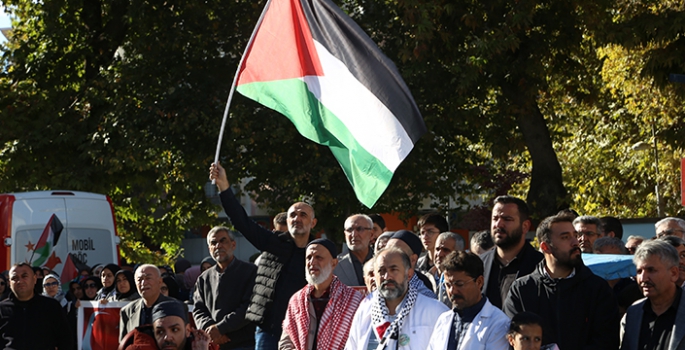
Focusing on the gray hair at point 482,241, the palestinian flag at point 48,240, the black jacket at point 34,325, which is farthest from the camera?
the palestinian flag at point 48,240

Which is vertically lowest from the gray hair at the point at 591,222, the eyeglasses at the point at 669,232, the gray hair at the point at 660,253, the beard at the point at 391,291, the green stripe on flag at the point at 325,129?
the beard at the point at 391,291

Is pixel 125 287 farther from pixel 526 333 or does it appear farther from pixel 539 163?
pixel 539 163

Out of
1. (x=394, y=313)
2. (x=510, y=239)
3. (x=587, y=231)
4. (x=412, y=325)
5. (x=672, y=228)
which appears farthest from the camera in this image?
(x=587, y=231)

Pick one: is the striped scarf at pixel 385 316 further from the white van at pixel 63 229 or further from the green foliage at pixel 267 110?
the green foliage at pixel 267 110

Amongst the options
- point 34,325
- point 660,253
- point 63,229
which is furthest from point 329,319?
point 63,229

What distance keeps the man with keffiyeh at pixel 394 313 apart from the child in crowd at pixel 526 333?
53 cm

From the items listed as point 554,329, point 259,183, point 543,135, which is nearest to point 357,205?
point 259,183

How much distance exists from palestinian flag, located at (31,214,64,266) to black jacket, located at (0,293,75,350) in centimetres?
645

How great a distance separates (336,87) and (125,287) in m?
3.65

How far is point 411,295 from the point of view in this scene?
6.37 metres

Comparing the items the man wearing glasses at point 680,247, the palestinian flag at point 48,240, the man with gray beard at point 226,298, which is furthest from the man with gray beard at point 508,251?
the palestinian flag at point 48,240

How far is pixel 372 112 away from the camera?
8.14 meters

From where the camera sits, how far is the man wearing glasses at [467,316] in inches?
235

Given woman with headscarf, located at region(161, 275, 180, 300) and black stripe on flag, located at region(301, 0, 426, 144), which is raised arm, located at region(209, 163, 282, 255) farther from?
woman with headscarf, located at region(161, 275, 180, 300)
